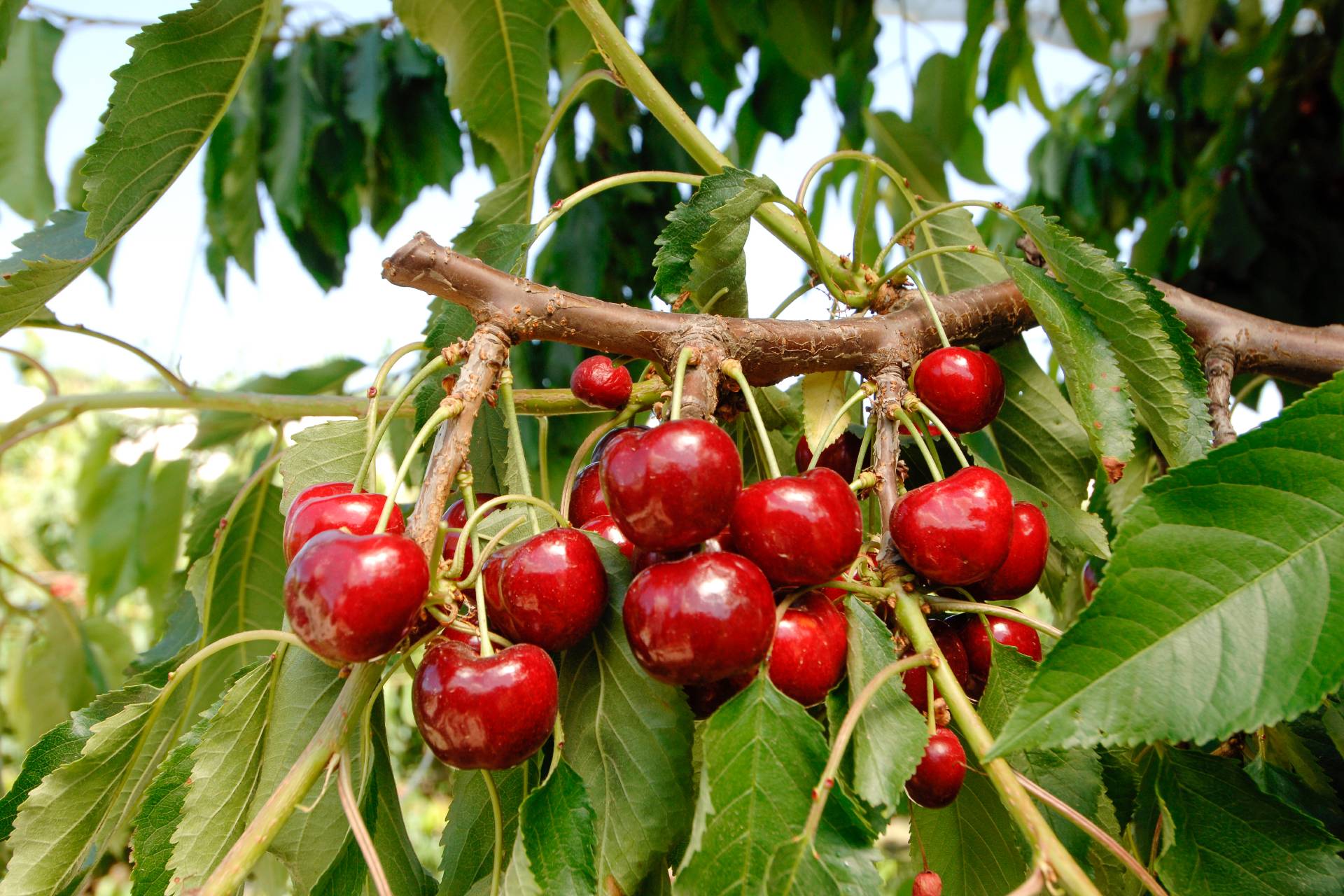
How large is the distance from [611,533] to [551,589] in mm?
129

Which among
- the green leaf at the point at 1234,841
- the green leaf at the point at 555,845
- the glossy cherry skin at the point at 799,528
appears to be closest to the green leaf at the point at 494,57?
the glossy cherry skin at the point at 799,528

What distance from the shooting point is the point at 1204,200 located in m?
2.65

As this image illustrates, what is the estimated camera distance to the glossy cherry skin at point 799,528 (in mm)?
596

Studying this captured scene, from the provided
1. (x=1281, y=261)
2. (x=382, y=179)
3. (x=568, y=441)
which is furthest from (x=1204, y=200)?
(x=382, y=179)

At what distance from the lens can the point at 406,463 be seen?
1.80 feet

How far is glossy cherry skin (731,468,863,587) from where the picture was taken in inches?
23.5

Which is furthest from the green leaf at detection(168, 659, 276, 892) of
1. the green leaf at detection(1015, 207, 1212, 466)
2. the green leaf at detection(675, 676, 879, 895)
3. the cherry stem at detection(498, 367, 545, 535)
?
the green leaf at detection(1015, 207, 1212, 466)

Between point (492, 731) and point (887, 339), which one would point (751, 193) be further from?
point (492, 731)

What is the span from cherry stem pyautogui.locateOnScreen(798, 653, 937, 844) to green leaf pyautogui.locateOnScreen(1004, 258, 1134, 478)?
250mm

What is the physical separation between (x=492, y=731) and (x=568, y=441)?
3.90ft

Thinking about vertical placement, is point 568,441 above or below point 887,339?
below

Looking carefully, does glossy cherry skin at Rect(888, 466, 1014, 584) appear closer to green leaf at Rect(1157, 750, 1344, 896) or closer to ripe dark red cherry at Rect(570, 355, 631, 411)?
green leaf at Rect(1157, 750, 1344, 896)

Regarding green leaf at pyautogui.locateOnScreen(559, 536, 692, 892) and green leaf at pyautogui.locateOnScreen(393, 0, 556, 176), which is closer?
green leaf at pyautogui.locateOnScreen(559, 536, 692, 892)

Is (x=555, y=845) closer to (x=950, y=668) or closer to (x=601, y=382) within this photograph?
(x=950, y=668)
